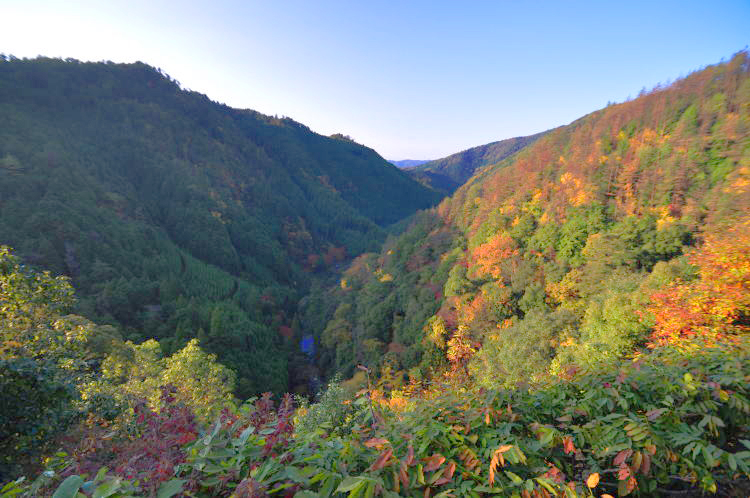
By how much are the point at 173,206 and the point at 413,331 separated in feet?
269

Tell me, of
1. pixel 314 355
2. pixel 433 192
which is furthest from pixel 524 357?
pixel 433 192

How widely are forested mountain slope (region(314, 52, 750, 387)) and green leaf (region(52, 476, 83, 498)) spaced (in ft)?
15.0

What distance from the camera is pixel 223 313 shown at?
4231 cm

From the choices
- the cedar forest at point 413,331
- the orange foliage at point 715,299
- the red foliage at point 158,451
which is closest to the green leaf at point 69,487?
the cedar forest at point 413,331

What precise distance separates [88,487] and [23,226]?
66207 mm

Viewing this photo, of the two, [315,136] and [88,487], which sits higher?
[315,136]

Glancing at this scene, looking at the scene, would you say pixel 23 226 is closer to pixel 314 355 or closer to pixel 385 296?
pixel 314 355

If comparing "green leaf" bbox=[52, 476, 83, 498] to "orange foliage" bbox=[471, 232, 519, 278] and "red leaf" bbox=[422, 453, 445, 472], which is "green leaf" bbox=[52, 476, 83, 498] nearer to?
"red leaf" bbox=[422, 453, 445, 472]

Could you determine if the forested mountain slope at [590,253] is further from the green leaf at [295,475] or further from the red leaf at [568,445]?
the green leaf at [295,475]

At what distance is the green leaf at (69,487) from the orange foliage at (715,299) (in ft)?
33.2

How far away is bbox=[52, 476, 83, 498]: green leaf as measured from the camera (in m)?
1.40

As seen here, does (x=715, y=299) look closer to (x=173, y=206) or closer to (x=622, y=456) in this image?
(x=622, y=456)

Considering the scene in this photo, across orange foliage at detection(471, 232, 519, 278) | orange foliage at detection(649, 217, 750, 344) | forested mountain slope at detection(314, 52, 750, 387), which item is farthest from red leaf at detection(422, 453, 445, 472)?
orange foliage at detection(471, 232, 519, 278)

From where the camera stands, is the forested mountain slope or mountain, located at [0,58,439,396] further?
mountain, located at [0,58,439,396]
